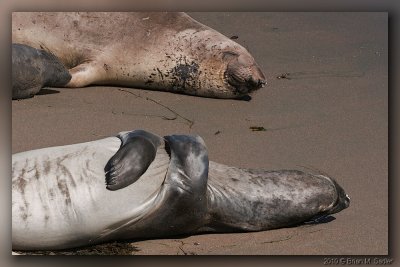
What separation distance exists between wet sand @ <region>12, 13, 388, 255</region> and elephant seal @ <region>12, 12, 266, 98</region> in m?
0.16

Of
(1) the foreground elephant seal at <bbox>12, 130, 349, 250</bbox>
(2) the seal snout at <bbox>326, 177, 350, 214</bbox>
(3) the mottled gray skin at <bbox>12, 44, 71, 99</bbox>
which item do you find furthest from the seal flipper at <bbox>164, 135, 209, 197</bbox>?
(3) the mottled gray skin at <bbox>12, 44, 71, 99</bbox>

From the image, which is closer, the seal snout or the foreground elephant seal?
the foreground elephant seal

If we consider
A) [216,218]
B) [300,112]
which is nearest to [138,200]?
[216,218]

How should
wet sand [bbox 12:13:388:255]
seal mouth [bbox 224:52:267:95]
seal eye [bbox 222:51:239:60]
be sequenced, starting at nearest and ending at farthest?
1. wet sand [bbox 12:13:388:255]
2. seal mouth [bbox 224:52:267:95]
3. seal eye [bbox 222:51:239:60]

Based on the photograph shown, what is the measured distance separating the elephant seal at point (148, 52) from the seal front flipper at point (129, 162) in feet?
3.05

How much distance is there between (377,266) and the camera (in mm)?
4367

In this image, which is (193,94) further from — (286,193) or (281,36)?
(286,193)

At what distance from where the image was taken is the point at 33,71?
489 cm

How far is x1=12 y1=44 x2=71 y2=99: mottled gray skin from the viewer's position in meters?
4.74

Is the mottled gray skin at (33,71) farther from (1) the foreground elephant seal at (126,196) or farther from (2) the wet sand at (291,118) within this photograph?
(1) the foreground elephant seal at (126,196)

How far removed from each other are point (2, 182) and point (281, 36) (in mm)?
1593

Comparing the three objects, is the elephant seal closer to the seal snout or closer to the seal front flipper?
the seal snout

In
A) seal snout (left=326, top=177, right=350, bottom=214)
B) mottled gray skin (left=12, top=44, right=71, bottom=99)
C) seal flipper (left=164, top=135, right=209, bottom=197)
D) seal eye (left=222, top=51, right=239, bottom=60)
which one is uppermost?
seal eye (left=222, top=51, right=239, bottom=60)

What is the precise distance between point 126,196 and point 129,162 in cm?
15
